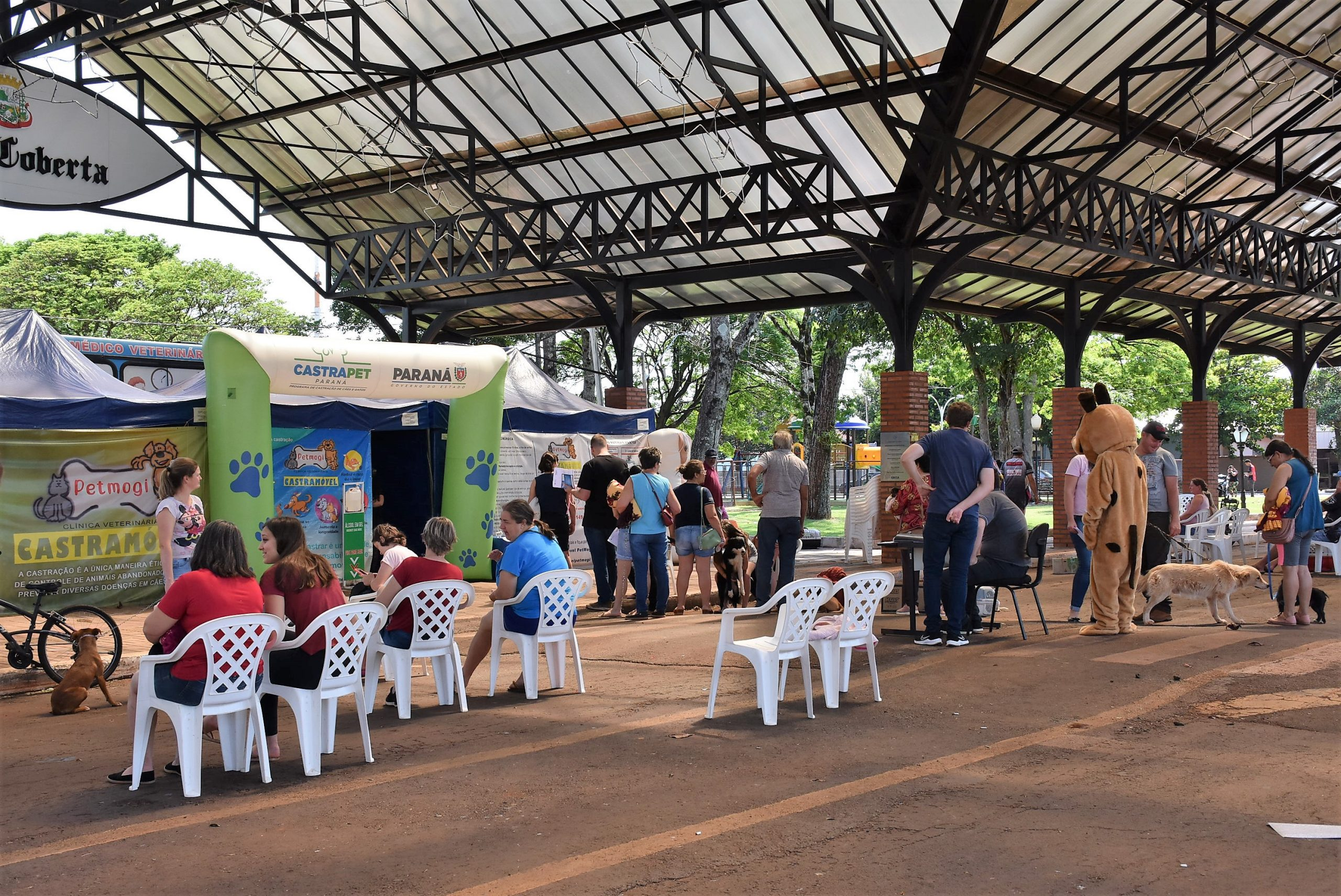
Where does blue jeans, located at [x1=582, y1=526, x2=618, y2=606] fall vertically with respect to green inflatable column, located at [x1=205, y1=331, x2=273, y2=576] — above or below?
below

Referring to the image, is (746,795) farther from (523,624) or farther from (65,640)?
(65,640)

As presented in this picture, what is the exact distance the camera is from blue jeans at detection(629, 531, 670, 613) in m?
10.8

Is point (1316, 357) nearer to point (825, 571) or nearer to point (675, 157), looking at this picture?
point (675, 157)

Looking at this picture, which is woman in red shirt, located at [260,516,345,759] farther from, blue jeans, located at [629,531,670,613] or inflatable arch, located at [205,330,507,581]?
inflatable arch, located at [205,330,507,581]

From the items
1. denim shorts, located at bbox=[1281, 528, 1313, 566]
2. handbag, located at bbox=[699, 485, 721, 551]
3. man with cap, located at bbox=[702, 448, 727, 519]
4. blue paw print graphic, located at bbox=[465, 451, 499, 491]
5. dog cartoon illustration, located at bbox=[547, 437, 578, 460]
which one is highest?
dog cartoon illustration, located at bbox=[547, 437, 578, 460]

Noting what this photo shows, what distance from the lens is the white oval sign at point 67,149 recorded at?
628 inches

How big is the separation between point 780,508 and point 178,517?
189 inches

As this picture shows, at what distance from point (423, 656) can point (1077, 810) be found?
3.60m

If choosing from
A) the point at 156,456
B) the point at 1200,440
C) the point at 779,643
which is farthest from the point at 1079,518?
the point at 1200,440

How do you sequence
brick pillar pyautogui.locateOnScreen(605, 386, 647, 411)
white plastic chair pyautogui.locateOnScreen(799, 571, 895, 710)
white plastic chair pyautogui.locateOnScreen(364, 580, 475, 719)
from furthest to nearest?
brick pillar pyautogui.locateOnScreen(605, 386, 647, 411), white plastic chair pyautogui.locateOnScreen(799, 571, 895, 710), white plastic chair pyautogui.locateOnScreen(364, 580, 475, 719)

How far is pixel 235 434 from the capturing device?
438 inches

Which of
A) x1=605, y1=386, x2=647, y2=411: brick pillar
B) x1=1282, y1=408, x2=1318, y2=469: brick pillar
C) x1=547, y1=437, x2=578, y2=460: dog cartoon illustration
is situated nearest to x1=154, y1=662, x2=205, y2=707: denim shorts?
x1=547, y1=437, x2=578, y2=460: dog cartoon illustration

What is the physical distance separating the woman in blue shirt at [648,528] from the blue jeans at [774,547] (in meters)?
1.01

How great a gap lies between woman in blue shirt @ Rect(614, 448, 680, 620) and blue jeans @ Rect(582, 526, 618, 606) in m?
0.42
